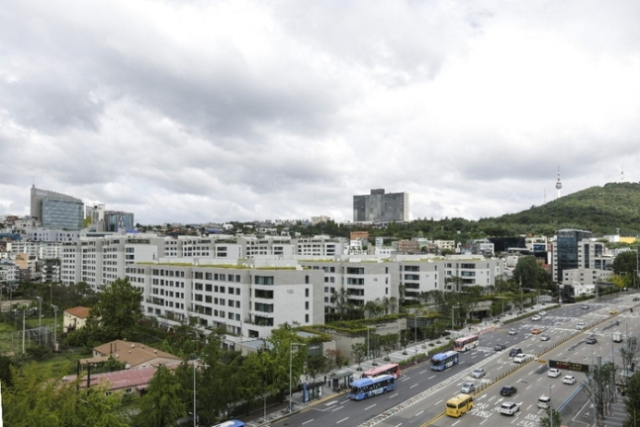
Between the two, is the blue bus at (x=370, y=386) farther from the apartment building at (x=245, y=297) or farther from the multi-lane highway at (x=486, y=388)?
the apartment building at (x=245, y=297)

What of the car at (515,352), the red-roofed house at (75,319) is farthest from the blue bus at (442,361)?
the red-roofed house at (75,319)

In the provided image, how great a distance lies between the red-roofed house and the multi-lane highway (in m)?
46.2

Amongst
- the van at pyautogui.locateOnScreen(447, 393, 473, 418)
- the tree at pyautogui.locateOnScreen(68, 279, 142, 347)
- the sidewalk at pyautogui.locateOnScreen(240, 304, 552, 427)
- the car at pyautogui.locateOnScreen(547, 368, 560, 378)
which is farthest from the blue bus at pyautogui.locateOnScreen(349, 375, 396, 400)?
the tree at pyautogui.locateOnScreen(68, 279, 142, 347)

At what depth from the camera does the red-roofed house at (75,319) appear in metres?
69.6

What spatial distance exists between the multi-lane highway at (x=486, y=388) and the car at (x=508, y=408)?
386 millimetres

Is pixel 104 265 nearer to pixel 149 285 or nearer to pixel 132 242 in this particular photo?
pixel 132 242

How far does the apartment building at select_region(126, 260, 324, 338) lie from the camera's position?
191 feet

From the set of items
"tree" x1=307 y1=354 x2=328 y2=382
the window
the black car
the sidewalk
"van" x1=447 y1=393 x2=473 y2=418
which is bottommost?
the sidewalk

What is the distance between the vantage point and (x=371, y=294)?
77812 mm

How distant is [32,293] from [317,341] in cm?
9076

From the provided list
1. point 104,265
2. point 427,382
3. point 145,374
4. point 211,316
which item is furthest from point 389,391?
point 104,265

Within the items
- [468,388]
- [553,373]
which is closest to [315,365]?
[468,388]

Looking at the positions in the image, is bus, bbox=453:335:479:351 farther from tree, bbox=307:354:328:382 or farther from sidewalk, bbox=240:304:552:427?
tree, bbox=307:354:328:382

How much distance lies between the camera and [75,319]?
234ft
